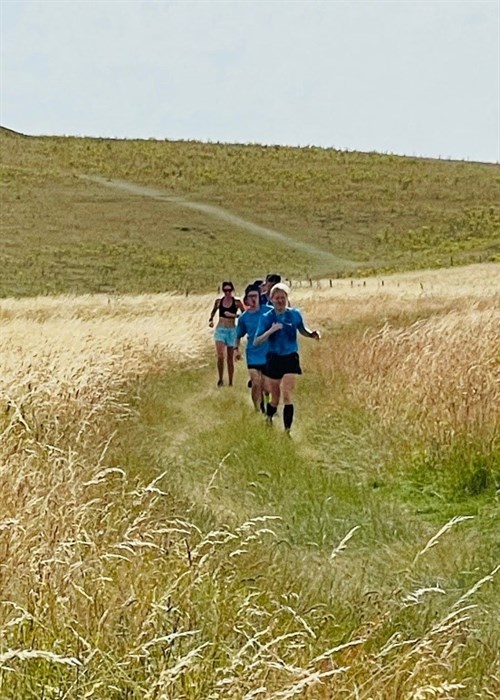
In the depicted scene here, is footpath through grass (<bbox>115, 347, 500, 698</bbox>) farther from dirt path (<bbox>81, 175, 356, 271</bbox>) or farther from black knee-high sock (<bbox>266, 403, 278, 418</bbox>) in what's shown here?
dirt path (<bbox>81, 175, 356, 271</bbox>)

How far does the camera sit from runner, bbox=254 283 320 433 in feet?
34.5

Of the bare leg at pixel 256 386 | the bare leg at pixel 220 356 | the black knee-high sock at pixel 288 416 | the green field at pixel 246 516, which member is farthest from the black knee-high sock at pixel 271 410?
the bare leg at pixel 220 356

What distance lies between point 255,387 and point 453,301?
13157 millimetres

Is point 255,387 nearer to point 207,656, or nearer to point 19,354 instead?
point 19,354

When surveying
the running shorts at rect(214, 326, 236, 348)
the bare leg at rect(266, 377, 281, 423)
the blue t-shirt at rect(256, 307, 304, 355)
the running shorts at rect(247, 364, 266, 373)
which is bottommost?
the bare leg at rect(266, 377, 281, 423)

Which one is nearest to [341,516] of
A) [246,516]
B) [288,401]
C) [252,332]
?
[246,516]

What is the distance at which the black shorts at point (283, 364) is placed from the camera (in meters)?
10.7

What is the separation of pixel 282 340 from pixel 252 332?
1722mm

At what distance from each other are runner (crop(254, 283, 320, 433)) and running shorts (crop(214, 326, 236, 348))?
121 inches

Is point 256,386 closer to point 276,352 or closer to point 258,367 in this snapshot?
point 258,367

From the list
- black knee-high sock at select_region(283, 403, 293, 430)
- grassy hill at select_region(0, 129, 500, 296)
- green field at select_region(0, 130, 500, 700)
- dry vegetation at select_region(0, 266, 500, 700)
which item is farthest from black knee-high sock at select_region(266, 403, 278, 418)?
grassy hill at select_region(0, 129, 500, 296)

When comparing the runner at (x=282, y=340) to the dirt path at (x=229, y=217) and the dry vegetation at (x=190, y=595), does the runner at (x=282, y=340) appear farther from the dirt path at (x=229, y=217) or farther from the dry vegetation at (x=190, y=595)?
the dirt path at (x=229, y=217)

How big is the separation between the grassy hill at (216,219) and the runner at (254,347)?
29.6 metres

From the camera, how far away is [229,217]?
209ft
